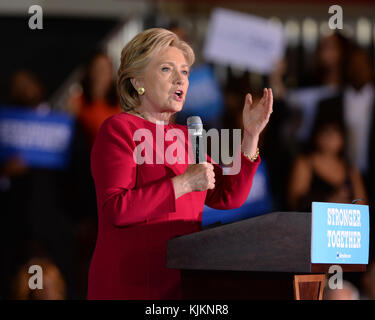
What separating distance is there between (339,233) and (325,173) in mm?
2710

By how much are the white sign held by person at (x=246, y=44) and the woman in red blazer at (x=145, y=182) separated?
2.73 m

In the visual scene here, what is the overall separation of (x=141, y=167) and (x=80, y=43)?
399cm

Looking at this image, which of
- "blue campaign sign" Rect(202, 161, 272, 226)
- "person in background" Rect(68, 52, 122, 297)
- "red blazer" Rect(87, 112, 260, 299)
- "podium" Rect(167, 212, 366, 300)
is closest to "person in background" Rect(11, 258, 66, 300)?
"person in background" Rect(68, 52, 122, 297)

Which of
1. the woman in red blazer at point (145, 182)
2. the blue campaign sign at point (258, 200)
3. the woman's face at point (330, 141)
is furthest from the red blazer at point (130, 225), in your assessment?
the woman's face at point (330, 141)

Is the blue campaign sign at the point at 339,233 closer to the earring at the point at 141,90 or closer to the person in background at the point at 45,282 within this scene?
the earring at the point at 141,90

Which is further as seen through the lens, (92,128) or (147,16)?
(147,16)

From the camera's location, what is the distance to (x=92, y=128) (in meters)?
4.62

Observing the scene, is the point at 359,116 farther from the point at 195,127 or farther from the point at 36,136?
the point at 195,127

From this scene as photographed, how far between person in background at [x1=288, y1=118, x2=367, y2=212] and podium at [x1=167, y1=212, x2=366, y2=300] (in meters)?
2.50

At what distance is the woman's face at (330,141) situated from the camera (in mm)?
4637

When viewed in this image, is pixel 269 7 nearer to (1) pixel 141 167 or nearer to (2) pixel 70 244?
(2) pixel 70 244

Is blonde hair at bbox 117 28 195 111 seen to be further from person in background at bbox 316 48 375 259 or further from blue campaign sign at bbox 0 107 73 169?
person in background at bbox 316 48 375 259
